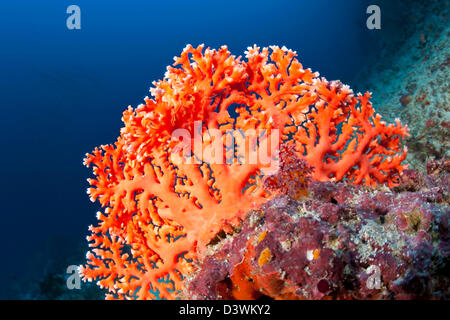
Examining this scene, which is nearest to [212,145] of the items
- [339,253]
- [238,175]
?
[238,175]

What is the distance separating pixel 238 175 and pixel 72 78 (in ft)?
190

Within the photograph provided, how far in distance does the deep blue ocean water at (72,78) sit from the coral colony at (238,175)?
62.0ft

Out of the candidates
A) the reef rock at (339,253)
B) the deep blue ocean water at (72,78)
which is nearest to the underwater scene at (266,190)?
the reef rock at (339,253)

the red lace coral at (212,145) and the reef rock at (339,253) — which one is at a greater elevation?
the red lace coral at (212,145)

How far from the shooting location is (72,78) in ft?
165

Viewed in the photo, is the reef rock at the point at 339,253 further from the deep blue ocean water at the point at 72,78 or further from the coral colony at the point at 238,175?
the deep blue ocean water at the point at 72,78

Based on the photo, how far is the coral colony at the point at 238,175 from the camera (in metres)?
2.05

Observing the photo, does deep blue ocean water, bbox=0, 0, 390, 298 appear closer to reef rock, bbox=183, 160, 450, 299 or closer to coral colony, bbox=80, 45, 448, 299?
coral colony, bbox=80, 45, 448, 299

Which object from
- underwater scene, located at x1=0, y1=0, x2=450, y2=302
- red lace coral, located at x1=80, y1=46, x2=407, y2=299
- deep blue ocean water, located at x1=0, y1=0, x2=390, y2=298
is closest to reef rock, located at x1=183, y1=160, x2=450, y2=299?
underwater scene, located at x1=0, y1=0, x2=450, y2=302

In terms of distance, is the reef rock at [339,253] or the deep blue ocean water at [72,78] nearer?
the reef rock at [339,253]

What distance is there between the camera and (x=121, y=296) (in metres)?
3.45

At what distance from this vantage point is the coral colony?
2051 mm
